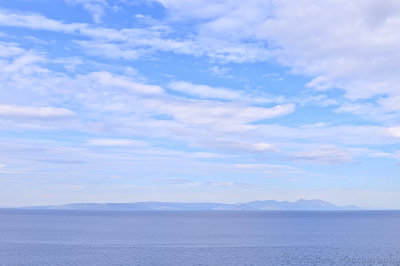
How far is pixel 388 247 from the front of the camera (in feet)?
351

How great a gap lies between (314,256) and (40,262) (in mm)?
57458

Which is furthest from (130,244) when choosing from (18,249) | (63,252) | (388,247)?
(388,247)

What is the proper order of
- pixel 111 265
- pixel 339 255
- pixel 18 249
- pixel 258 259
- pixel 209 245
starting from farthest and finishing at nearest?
pixel 209 245
pixel 18 249
pixel 339 255
pixel 258 259
pixel 111 265

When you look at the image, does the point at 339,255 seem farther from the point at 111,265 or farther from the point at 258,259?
the point at 111,265

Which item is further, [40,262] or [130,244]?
[130,244]

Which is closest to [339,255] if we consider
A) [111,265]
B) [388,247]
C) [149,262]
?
[388,247]

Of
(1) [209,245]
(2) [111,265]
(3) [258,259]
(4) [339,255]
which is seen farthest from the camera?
(1) [209,245]

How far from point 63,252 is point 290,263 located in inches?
2055

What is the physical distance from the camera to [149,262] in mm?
80812

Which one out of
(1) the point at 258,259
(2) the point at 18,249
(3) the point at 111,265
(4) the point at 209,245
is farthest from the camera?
(4) the point at 209,245

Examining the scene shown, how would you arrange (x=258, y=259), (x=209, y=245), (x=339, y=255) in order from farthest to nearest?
(x=209, y=245), (x=339, y=255), (x=258, y=259)

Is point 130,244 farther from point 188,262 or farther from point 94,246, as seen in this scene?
point 188,262

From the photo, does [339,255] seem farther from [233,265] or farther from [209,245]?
[209,245]

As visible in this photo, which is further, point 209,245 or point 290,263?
point 209,245
